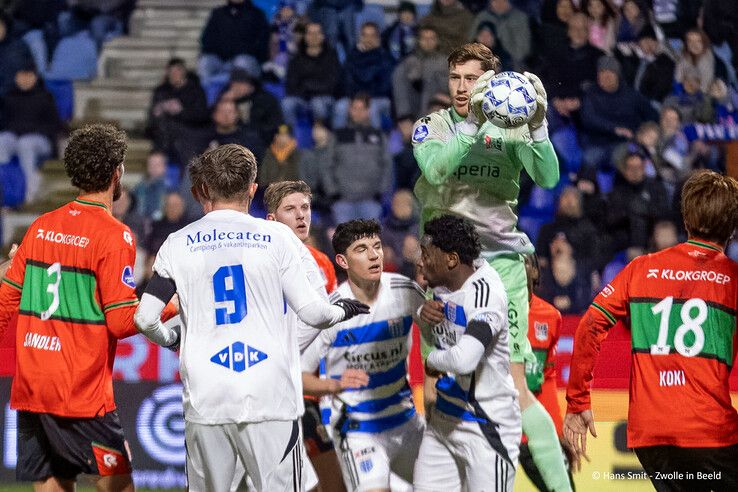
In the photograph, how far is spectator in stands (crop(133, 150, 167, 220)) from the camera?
13516 mm

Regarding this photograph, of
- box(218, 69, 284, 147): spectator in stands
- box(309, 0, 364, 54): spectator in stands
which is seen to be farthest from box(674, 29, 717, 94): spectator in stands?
box(218, 69, 284, 147): spectator in stands

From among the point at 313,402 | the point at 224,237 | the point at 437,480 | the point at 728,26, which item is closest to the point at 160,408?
the point at 313,402

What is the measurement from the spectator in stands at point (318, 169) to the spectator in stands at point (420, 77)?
3.17ft

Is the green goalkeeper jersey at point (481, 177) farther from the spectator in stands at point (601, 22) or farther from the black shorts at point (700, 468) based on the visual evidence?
the spectator in stands at point (601, 22)

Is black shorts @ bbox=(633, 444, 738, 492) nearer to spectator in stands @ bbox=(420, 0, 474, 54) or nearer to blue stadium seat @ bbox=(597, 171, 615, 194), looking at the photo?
blue stadium seat @ bbox=(597, 171, 615, 194)

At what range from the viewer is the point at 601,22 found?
46.1 feet

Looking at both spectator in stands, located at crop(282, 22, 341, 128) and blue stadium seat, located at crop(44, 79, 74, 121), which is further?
blue stadium seat, located at crop(44, 79, 74, 121)

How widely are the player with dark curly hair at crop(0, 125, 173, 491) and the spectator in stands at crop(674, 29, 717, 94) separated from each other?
9.13m

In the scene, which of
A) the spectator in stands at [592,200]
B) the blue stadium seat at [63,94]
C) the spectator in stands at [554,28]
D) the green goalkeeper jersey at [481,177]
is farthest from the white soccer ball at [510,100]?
the blue stadium seat at [63,94]

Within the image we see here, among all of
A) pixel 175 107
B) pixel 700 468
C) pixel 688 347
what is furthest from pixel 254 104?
pixel 700 468

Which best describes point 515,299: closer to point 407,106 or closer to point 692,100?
point 407,106

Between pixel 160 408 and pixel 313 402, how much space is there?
4.88ft

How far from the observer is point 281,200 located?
7.66 meters

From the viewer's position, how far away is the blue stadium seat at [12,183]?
14156 mm
